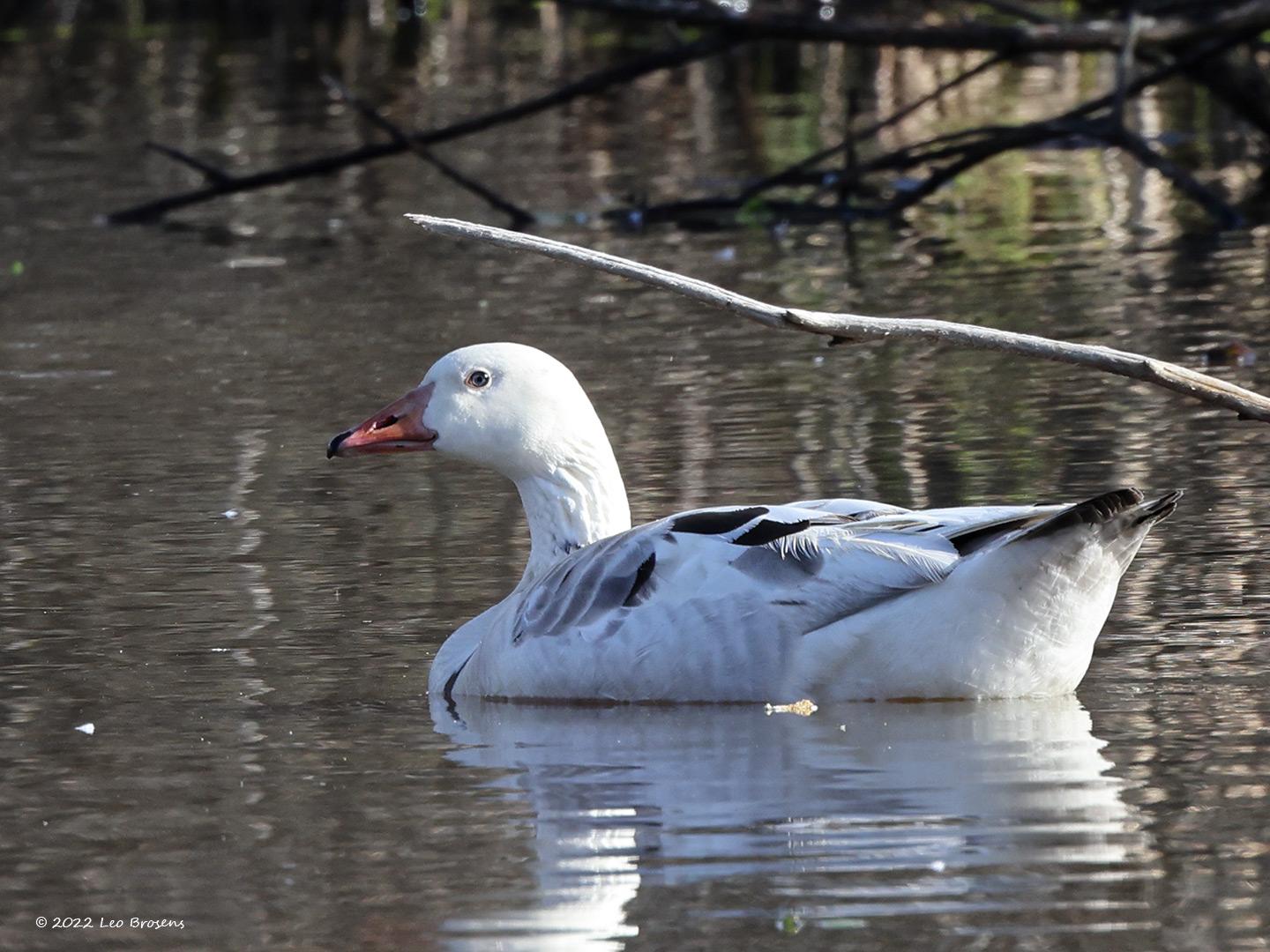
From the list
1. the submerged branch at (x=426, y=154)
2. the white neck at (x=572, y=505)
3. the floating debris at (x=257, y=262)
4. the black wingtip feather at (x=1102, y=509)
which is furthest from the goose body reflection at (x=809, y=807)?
the floating debris at (x=257, y=262)

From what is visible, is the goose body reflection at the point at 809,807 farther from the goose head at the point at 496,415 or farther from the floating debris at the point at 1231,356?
the floating debris at the point at 1231,356

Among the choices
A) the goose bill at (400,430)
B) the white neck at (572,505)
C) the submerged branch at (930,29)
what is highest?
the submerged branch at (930,29)

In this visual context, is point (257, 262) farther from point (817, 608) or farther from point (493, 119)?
point (817, 608)

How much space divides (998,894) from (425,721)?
2232mm

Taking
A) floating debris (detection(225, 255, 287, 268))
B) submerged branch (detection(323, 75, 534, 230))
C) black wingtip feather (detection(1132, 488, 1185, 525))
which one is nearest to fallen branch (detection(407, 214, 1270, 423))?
black wingtip feather (detection(1132, 488, 1185, 525))

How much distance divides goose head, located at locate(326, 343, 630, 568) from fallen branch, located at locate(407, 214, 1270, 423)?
3.37 feet

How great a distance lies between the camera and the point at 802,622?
21.2 ft

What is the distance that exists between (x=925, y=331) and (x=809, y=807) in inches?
54.2

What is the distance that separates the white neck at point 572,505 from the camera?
295 inches

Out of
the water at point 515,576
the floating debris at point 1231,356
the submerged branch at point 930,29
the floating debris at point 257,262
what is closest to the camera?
the water at point 515,576

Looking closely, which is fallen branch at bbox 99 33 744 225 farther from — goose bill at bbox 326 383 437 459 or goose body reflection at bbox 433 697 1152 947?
goose body reflection at bbox 433 697 1152 947

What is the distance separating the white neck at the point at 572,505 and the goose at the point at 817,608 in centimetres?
36

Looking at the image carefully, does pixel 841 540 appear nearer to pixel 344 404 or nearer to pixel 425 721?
pixel 425 721

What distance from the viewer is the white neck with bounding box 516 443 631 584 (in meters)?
7.50
